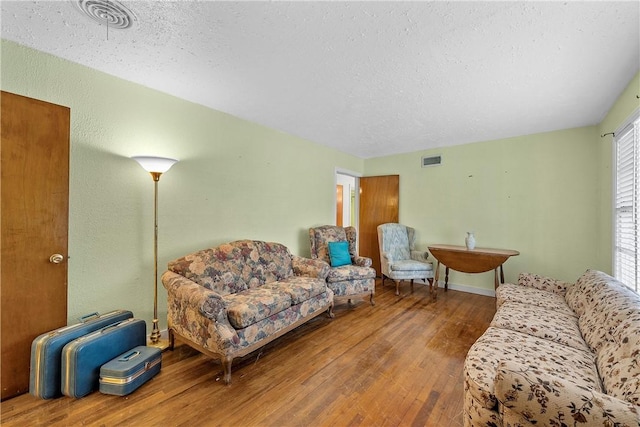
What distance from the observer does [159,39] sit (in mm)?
1596

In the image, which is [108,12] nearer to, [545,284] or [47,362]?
[47,362]

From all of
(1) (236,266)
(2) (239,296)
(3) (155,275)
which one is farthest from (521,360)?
(3) (155,275)

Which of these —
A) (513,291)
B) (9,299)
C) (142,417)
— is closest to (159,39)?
(9,299)

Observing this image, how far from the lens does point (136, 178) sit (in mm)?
2172

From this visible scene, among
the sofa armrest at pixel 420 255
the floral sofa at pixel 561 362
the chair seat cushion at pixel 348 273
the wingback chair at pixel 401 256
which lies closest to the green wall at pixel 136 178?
the chair seat cushion at pixel 348 273

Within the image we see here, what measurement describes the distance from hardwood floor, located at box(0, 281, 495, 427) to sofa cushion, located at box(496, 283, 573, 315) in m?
0.51

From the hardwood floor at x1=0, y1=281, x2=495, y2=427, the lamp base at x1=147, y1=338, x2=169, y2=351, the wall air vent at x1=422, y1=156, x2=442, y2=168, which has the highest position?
the wall air vent at x1=422, y1=156, x2=442, y2=168

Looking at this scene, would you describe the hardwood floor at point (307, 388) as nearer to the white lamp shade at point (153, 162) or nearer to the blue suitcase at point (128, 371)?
the blue suitcase at point (128, 371)

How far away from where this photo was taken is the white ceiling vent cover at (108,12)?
132 cm

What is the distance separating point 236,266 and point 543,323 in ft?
8.30

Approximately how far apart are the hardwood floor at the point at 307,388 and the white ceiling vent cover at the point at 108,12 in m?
2.28

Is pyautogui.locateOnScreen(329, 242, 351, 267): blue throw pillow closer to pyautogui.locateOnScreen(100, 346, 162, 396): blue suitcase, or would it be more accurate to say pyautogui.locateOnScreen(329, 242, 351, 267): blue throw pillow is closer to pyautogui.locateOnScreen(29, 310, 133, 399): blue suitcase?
pyautogui.locateOnScreen(100, 346, 162, 396): blue suitcase

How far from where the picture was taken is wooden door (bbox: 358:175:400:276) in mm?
4578

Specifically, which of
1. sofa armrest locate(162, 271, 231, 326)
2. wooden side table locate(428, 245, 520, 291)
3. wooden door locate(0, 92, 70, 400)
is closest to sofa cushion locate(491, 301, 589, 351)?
wooden side table locate(428, 245, 520, 291)
